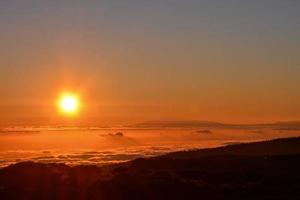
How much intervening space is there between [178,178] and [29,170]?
10404 mm

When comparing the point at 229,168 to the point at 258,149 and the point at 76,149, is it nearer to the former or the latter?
the point at 258,149

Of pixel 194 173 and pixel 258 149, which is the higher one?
pixel 258 149

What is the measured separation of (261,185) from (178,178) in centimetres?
542

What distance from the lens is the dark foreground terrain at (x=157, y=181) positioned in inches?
1522

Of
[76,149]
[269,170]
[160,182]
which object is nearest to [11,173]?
[160,182]

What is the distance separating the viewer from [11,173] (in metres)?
44.6

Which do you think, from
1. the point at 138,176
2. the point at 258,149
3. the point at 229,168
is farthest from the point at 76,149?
the point at 138,176

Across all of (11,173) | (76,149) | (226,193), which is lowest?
(226,193)

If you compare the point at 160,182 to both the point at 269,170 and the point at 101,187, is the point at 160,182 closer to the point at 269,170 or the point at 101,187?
the point at 101,187

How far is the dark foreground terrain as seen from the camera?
3866 cm

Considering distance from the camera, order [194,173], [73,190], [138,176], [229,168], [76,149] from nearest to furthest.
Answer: [73,190] < [138,176] < [194,173] < [229,168] < [76,149]

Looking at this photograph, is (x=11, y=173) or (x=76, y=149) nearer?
(x=11, y=173)

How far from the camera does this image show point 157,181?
135 ft

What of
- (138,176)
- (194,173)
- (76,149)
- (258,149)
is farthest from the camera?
(76,149)
